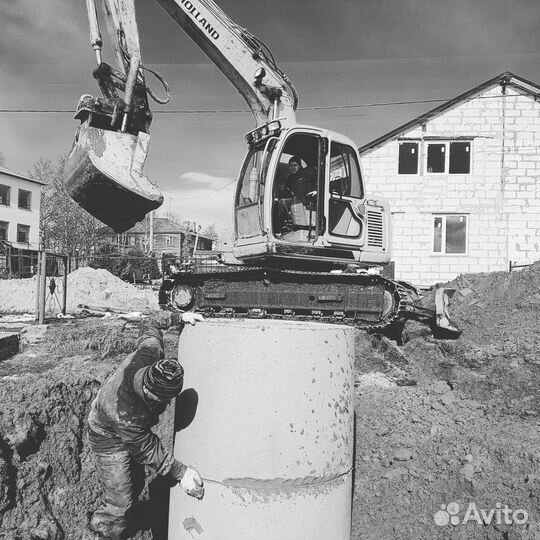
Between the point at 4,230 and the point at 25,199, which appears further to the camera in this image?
the point at 25,199

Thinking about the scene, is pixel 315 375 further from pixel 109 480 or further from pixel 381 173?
pixel 381 173

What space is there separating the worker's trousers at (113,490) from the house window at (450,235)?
47.3 ft

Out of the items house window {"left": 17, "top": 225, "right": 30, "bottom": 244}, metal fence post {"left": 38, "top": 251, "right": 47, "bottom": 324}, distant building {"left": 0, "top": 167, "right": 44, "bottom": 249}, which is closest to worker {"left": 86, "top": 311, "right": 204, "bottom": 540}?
metal fence post {"left": 38, "top": 251, "right": 47, "bottom": 324}

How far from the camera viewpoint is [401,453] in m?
5.16

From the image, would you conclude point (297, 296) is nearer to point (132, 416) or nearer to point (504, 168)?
point (132, 416)

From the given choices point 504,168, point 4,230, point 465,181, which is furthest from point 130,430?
point 4,230

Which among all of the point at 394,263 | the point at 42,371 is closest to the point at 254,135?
the point at 42,371

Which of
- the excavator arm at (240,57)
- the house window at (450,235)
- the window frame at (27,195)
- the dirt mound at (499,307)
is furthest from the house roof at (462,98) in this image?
the window frame at (27,195)

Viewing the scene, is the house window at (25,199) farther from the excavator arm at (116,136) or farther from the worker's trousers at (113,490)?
the worker's trousers at (113,490)

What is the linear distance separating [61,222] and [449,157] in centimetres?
4032

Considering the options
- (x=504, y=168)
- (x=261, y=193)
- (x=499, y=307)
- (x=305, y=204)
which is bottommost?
(x=499, y=307)

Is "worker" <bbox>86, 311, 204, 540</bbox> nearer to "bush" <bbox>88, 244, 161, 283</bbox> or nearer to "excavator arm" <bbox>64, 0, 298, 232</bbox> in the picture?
"excavator arm" <bbox>64, 0, 298, 232</bbox>

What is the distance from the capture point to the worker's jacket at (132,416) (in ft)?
12.1

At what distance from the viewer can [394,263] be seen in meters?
16.8
